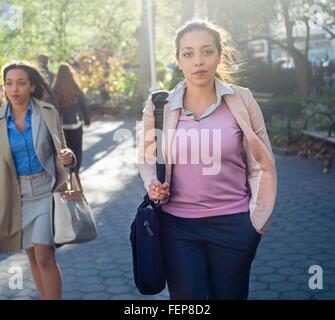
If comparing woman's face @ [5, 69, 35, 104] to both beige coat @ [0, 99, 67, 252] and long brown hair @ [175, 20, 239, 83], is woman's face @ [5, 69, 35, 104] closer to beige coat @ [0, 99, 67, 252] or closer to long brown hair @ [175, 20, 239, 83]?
beige coat @ [0, 99, 67, 252]

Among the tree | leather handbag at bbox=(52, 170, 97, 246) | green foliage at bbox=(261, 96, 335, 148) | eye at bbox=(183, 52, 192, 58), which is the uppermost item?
the tree

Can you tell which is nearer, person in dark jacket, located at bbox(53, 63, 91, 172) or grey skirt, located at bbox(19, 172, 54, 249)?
grey skirt, located at bbox(19, 172, 54, 249)

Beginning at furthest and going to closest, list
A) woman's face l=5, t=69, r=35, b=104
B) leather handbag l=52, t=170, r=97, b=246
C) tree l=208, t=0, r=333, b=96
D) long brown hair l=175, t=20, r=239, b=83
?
1. tree l=208, t=0, r=333, b=96
2. woman's face l=5, t=69, r=35, b=104
3. leather handbag l=52, t=170, r=97, b=246
4. long brown hair l=175, t=20, r=239, b=83

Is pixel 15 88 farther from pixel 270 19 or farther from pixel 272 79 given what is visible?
pixel 272 79

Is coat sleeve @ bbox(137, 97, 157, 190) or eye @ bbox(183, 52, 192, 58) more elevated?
eye @ bbox(183, 52, 192, 58)

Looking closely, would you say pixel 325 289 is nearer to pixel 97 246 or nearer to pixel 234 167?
pixel 234 167

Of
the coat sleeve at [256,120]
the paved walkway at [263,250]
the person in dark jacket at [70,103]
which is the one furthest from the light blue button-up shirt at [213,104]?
the person in dark jacket at [70,103]

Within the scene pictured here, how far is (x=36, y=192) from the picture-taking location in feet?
11.5

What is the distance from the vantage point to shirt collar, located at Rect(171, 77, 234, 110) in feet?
8.67

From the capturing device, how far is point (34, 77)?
12.1ft

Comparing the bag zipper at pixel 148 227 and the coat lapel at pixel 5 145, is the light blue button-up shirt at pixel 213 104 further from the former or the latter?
the coat lapel at pixel 5 145

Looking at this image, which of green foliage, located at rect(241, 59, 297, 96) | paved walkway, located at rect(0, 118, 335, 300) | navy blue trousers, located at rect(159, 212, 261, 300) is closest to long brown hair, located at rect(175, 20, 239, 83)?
navy blue trousers, located at rect(159, 212, 261, 300)

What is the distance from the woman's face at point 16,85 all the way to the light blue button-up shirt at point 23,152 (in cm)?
20

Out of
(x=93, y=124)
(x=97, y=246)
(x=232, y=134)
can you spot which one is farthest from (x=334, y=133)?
(x=93, y=124)
